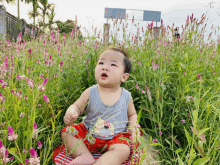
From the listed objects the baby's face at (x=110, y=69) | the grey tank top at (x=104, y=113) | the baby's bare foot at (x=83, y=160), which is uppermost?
the baby's face at (x=110, y=69)

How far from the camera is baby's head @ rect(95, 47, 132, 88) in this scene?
155 centimetres

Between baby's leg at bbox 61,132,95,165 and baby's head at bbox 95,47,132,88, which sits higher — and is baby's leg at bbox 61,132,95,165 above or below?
below

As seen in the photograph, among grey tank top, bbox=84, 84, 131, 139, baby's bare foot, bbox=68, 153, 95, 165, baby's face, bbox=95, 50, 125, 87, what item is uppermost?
baby's face, bbox=95, 50, 125, 87

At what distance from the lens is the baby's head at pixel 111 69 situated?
1.55 meters

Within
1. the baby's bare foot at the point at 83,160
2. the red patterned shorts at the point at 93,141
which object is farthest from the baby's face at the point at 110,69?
the baby's bare foot at the point at 83,160

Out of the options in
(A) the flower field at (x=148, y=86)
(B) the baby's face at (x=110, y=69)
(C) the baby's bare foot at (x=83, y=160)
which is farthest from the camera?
(B) the baby's face at (x=110, y=69)

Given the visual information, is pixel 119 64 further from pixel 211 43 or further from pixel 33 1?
pixel 33 1

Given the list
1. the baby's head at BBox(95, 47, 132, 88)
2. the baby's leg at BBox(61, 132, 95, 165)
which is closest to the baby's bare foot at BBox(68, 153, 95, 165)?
the baby's leg at BBox(61, 132, 95, 165)

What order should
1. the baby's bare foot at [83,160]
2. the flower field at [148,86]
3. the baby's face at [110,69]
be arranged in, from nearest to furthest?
1. the baby's bare foot at [83,160]
2. the flower field at [148,86]
3. the baby's face at [110,69]

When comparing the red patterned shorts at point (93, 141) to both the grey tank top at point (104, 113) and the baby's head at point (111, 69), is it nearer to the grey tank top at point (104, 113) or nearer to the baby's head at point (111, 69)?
the grey tank top at point (104, 113)

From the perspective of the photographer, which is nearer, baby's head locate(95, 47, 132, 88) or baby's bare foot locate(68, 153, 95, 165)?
baby's bare foot locate(68, 153, 95, 165)

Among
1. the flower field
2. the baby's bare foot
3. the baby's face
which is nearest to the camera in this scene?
the baby's bare foot

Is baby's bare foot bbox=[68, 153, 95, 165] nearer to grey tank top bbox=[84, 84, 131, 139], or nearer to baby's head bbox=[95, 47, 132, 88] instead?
grey tank top bbox=[84, 84, 131, 139]

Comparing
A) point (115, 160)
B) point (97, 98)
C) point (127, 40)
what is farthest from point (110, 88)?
point (127, 40)
